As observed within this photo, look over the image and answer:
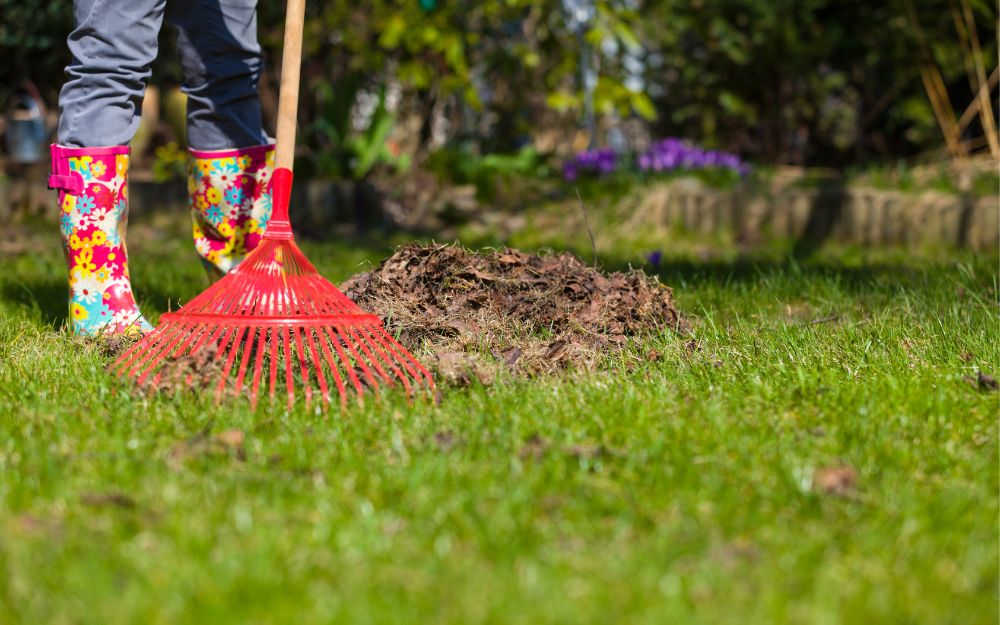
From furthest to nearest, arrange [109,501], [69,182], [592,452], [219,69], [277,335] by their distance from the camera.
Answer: [219,69] → [69,182] → [277,335] → [592,452] → [109,501]

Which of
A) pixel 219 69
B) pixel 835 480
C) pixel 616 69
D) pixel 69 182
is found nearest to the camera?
pixel 835 480

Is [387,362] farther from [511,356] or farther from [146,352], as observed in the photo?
[146,352]

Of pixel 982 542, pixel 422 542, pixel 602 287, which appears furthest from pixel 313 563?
pixel 602 287

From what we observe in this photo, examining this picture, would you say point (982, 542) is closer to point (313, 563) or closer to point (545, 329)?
point (313, 563)

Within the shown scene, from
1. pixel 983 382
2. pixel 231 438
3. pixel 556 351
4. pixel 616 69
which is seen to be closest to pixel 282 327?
pixel 231 438

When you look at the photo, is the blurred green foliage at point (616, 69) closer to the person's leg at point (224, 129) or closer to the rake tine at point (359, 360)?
the person's leg at point (224, 129)

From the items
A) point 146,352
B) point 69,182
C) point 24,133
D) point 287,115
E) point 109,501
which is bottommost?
point 24,133

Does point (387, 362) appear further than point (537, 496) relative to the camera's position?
Yes

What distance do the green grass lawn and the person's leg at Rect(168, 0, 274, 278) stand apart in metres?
0.72

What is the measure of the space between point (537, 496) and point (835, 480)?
0.49 m

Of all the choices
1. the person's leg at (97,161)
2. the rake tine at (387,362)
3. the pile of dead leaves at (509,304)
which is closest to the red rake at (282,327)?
the rake tine at (387,362)

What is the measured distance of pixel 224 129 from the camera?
11.2 ft

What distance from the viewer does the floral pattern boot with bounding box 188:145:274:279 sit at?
11.2 ft

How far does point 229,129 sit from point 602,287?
1220 millimetres
